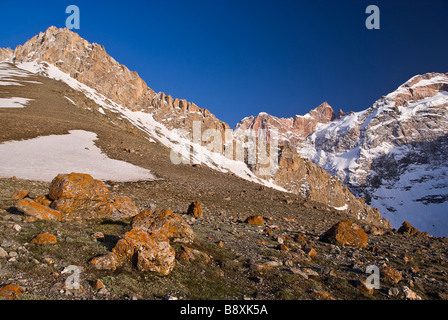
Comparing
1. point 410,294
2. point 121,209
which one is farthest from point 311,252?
point 121,209

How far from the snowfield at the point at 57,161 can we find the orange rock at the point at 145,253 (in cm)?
1668

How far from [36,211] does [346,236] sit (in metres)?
16.0

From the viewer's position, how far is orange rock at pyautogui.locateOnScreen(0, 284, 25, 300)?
5445 millimetres

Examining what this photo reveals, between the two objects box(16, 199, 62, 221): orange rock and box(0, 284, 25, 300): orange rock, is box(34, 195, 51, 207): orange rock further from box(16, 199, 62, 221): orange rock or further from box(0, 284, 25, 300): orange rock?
box(0, 284, 25, 300): orange rock

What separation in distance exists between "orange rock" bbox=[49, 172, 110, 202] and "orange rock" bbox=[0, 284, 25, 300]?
24.3 ft

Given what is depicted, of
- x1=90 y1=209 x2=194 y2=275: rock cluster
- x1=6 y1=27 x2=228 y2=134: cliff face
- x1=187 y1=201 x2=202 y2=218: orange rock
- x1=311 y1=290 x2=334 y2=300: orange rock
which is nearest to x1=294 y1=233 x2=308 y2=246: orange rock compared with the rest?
x1=311 y1=290 x2=334 y2=300: orange rock

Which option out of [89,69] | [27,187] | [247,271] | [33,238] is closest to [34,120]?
[27,187]

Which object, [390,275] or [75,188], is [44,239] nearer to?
[75,188]

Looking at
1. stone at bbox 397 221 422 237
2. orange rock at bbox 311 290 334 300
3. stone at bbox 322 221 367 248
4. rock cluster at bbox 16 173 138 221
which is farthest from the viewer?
stone at bbox 397 221 422 237

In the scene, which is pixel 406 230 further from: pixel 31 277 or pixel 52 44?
pixel 52 44

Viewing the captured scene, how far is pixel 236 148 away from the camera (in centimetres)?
17388

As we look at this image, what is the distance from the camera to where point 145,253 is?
8.24 m

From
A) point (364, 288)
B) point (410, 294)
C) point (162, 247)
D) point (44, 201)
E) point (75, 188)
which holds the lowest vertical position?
point (410, 294)
